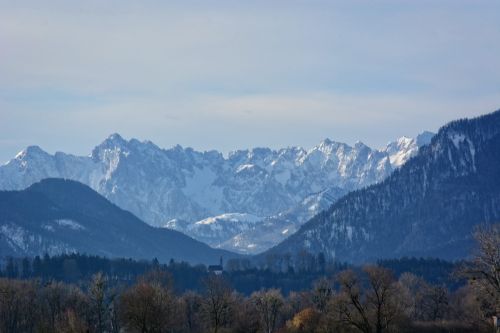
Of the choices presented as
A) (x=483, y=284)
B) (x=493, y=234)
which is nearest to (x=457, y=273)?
(x=483, y=284)

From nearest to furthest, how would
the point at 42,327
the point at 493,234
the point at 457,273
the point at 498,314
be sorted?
the point at 457,273, the point at 493,234, the point at 498,314, the point at 42,327

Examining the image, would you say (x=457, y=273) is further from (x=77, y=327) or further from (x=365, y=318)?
(x=77, y=327)

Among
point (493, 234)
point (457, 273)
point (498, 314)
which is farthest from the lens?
point (498, 314)

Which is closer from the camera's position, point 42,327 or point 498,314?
point 498,314

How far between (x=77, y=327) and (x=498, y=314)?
6479 cm

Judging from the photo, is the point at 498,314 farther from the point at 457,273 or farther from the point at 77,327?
the point at 77,327

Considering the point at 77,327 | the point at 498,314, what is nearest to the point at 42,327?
the point at 77,327

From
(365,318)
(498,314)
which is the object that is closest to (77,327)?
(365,318)

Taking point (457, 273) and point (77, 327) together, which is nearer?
point (457, 273)

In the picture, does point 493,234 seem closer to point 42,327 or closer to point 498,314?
point 498,314

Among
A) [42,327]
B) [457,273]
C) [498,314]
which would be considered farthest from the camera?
[42,327]

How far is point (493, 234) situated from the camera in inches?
6590

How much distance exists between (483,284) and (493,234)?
472 inches

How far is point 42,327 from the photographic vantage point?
198 meters
